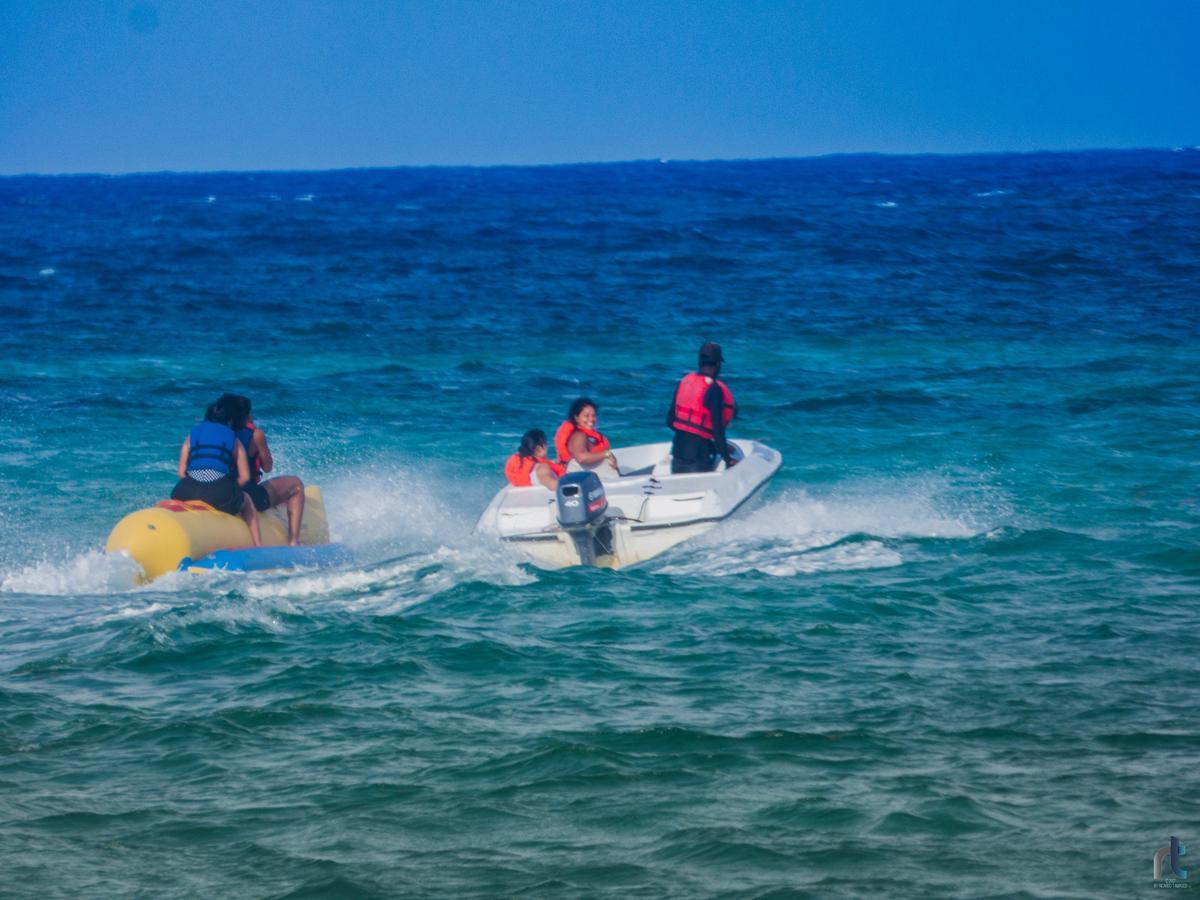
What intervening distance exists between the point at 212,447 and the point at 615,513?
2.74 m

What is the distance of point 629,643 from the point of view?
288 inches

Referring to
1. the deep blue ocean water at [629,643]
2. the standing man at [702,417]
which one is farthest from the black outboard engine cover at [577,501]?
the standing man at [702,417]

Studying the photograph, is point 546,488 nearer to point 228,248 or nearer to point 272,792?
point 272,792

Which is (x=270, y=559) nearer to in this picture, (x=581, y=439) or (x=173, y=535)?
(x=173, y=535)

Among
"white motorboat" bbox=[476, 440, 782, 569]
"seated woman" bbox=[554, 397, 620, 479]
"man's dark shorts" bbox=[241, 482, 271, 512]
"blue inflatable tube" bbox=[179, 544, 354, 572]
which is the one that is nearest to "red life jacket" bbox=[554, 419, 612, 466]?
"seated woman" bbox=[554, 397, 620, 479]

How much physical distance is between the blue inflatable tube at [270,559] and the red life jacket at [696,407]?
270cm

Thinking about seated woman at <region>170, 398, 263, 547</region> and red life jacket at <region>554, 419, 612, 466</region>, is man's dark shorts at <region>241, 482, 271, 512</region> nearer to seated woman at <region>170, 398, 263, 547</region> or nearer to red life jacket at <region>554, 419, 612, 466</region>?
seated woman at <region>170, 398, 263, 547</region>

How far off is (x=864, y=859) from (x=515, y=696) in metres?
2.22

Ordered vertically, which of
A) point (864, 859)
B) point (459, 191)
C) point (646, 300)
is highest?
point (459, 191)

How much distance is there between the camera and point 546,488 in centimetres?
1013

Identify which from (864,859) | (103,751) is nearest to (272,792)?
(103,751)

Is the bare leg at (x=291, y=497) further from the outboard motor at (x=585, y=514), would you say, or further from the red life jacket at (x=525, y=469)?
the outboard motor at (x=585, y=514)

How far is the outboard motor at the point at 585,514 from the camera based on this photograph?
9.13 meters

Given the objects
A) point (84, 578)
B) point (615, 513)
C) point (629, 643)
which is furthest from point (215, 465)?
point (629, 643)
